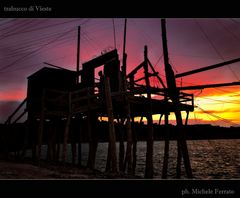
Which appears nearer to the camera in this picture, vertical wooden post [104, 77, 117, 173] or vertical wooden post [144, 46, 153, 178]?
vertical wooden post [104, 77, 117, 173]

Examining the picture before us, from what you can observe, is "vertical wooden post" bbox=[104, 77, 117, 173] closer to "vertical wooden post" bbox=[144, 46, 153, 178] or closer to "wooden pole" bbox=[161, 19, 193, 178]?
"wooden pole" bbox=[161, 19, 193, 178]

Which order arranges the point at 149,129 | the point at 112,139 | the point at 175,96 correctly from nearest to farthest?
the point at 112,139 < the point at 175,96 < the point at 149,129

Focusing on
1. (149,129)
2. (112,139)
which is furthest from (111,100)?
(149,129)

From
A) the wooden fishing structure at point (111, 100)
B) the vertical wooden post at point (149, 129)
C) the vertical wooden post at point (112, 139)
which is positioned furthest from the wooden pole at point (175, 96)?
the vertical wooden post at point (112, 139)

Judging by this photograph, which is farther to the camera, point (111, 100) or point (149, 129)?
point (149, 129)

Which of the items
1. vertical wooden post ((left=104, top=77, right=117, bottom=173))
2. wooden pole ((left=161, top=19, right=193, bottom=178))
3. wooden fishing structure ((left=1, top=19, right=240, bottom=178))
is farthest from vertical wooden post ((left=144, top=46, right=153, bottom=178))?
vertical wooden post ((left=104, top=77, right=117, bottom=173))

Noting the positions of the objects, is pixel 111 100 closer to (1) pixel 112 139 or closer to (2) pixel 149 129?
(1) pixel 112 139

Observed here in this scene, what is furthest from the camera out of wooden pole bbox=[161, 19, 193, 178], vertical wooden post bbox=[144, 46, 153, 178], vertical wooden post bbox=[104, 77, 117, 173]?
vertical wooden post bbox=[144, 46, 153, 178]

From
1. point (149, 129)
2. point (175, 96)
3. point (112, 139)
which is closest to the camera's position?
point (112, 139)

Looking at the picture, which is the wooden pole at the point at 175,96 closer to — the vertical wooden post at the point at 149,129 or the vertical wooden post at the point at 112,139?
the vertical wooden post at the point at 149,129
